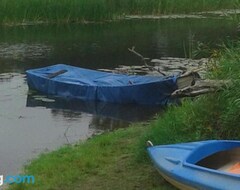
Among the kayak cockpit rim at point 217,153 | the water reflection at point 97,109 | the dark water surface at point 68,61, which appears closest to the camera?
the kayak cockpit rim at point 217,153

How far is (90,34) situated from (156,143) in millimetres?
19929

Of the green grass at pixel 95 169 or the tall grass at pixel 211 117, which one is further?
the tall grass at pixel 211 117

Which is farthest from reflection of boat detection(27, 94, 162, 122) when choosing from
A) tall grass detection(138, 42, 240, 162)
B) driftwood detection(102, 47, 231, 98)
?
tall grass detection(138, 42, 240, 162)

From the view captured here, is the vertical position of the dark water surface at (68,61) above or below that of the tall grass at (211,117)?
below

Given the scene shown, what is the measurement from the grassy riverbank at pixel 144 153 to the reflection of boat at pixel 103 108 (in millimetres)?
4462

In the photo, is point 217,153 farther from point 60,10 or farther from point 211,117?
point 60,10

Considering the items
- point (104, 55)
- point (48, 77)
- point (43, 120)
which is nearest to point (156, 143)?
point (43, 120)

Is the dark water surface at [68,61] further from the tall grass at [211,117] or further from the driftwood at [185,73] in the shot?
the tall grass at [211,117]

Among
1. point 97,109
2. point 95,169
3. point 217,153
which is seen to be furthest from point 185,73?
point 217,153

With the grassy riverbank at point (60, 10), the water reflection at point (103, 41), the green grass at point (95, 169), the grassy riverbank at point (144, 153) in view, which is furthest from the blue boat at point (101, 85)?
the grassy riverbank at point (60, 10)

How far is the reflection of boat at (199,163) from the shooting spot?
4641 mm

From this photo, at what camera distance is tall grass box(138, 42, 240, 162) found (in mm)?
6152

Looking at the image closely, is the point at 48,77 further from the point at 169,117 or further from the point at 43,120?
the point at 169,117

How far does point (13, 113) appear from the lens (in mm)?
11930
